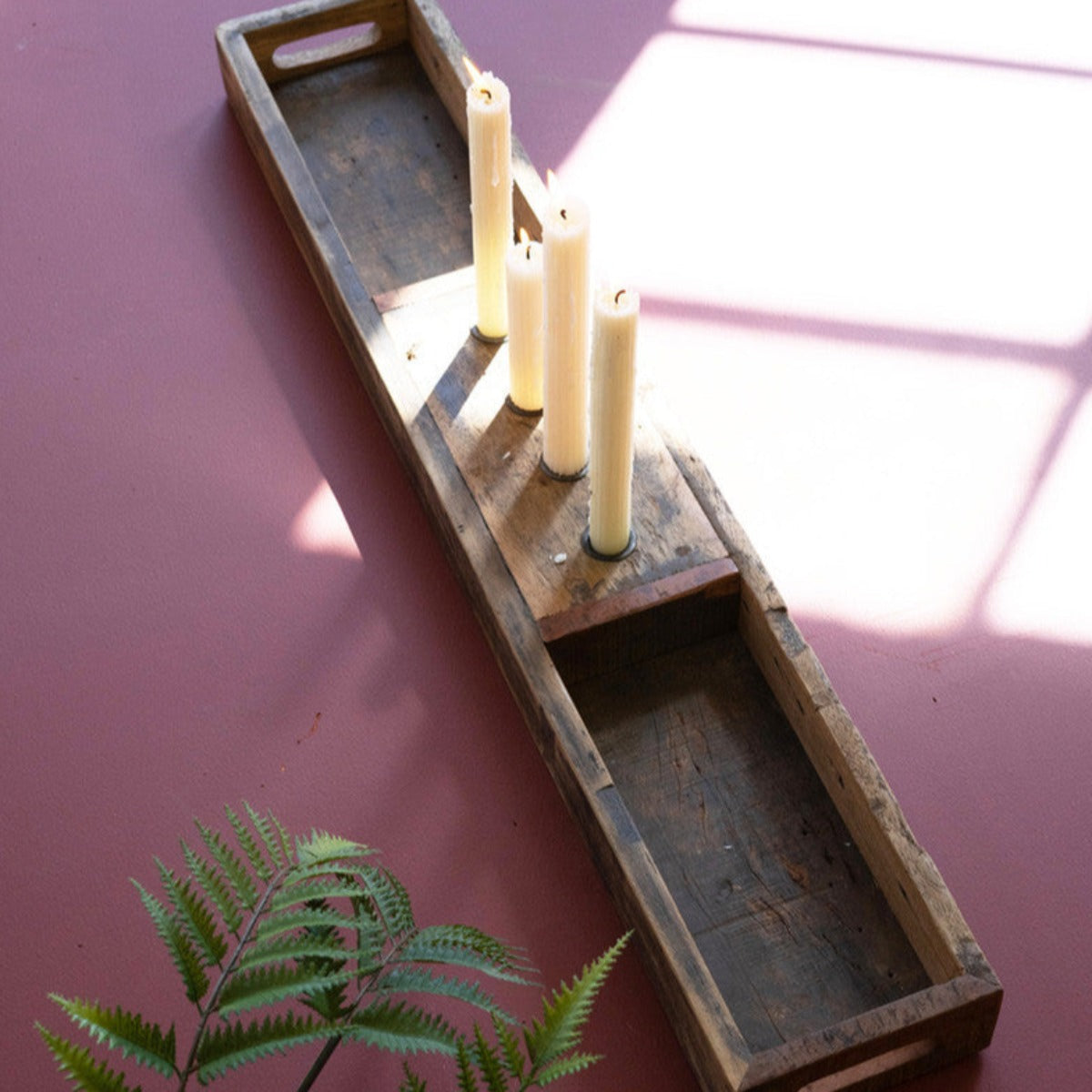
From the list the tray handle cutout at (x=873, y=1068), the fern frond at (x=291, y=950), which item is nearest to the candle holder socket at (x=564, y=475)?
the tray handle cutout at (x=873, y=1068)

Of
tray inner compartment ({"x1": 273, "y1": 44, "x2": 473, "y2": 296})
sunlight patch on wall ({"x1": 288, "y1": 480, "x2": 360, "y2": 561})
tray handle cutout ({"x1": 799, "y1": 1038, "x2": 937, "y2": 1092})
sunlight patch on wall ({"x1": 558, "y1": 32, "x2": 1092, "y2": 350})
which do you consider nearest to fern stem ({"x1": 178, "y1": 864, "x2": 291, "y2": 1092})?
tray handle cutout ({"x1": 799, "y1": 1038, "x2": 937, "y2": 1092})

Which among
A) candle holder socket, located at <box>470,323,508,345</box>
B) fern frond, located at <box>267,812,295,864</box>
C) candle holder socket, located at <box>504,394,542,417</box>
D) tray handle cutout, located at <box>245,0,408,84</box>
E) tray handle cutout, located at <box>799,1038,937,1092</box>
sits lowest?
tray handle cutout, located at <box>799,1038,937,1092</box>

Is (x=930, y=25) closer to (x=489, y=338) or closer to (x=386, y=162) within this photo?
(x=386, y=162)

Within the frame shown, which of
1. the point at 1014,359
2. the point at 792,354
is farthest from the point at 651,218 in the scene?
the point at 1014,359

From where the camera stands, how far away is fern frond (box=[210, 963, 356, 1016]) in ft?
2.70

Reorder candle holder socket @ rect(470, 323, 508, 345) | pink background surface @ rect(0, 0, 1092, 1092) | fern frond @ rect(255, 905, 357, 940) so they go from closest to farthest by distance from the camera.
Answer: fern frond @ rect(255, 905, 357, 940)
pink background surface @ rect(0, 0, 1092, 1092)
candle holder socket @ rect(470, 323, 508, 345)

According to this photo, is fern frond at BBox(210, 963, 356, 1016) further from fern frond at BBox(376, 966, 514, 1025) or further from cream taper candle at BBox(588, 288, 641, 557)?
cream taper candle at BBox(588, 288, 641, 557)

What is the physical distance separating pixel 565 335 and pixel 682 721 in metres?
0.35

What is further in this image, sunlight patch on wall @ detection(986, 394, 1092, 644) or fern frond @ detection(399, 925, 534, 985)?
sunlight patch on wall @ detection(986, 394, 1092, 644)

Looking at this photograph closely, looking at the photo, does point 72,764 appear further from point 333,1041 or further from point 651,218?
point 651,218

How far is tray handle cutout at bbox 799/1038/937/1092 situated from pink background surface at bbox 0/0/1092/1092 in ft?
0.19

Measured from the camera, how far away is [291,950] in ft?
2.84

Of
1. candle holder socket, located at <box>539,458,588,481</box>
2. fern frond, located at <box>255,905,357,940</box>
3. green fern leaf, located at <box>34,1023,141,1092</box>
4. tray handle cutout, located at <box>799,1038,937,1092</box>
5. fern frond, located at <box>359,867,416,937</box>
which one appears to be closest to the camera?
green fern leaf, located at <box>34,1023,141,1092</box>

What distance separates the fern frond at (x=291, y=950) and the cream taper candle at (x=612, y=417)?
560mm
